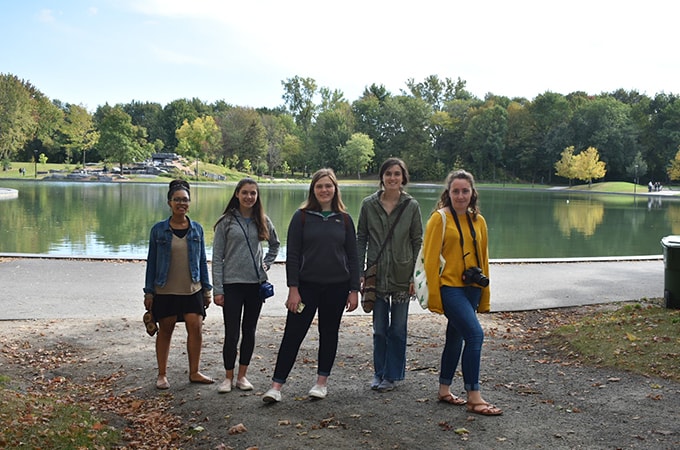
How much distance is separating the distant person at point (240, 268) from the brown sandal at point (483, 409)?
1.66 m

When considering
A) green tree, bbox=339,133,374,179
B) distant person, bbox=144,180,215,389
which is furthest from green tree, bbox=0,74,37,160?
distant person, bbox=144,180,215,389

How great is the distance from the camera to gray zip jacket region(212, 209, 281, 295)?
476 centimetres

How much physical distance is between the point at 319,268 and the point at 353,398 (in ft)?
3.42

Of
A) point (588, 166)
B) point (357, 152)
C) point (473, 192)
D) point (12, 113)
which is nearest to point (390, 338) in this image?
point (473, 192)

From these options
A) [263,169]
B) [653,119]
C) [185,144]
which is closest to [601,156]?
[653,119]

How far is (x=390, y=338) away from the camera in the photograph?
4.83 meters

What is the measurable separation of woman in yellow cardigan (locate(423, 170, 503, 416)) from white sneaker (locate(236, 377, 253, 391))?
1.55 m

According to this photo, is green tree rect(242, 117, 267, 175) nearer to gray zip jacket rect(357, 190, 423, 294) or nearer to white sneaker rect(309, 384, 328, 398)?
gray zip jacket rect(357, 190, 423, 294)

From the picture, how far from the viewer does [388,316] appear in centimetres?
488

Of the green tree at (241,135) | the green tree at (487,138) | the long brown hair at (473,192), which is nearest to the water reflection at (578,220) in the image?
the long brown hair at (473,192)

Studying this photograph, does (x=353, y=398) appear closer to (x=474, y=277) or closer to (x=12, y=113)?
(x=474, y=277)

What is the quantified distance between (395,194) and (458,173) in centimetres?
52

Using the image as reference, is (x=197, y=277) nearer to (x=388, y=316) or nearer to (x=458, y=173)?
(x=388, y=316)

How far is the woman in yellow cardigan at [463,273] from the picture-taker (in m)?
4.30
